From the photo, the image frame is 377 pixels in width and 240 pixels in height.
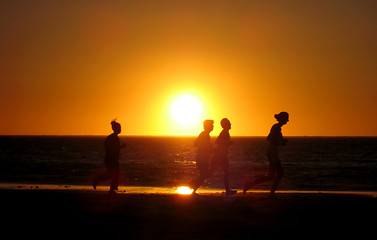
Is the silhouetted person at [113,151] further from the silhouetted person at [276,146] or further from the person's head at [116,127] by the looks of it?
the silhouetted person at [276,146]

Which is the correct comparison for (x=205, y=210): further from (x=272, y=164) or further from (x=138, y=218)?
(x=272, y=164)

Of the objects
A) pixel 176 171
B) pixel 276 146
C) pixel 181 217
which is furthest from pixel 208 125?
pixel 176 171

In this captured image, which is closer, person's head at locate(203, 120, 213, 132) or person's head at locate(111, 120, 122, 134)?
person's head at locate(111, 120, 122, 134)

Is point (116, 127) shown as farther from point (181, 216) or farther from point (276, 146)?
point (181, 216)

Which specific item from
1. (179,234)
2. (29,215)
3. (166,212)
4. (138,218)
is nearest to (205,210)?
(166,212)

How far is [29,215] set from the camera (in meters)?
10.6

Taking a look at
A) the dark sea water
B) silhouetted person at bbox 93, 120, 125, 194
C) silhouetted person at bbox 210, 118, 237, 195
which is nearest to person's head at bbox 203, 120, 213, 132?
silhouetted person at bbox 210, 118, 237, 195

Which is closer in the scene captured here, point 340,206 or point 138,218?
point 138,218

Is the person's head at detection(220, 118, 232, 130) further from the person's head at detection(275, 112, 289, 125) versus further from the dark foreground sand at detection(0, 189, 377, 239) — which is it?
the dark foreground sand at detection(0, 189, 377, 239)

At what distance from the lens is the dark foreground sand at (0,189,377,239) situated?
8.87 meters

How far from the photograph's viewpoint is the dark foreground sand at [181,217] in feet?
29.1

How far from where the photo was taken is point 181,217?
34.0 feet

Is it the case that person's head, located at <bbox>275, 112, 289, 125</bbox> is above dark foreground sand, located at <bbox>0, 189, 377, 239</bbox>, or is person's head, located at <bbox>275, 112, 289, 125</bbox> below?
above

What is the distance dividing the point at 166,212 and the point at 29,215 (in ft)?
8.62
